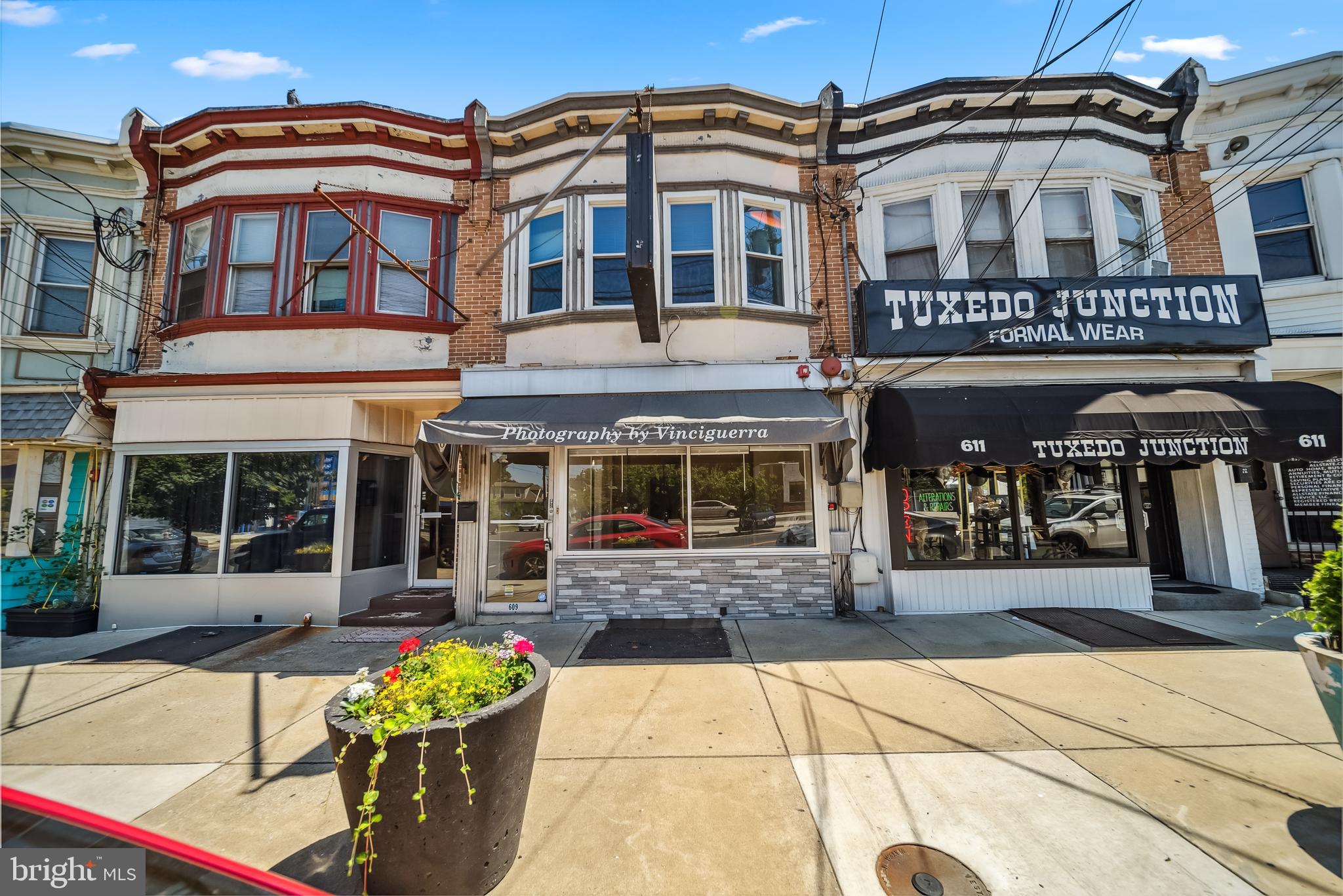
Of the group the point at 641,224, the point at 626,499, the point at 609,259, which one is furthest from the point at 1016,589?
the point at 609,259

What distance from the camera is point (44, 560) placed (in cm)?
737

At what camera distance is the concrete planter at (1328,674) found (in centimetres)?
289

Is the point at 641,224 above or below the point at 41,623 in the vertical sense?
above

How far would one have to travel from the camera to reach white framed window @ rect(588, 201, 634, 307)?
7.80 metres

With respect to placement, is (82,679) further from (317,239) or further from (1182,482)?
(1182,482)

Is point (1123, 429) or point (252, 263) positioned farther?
point (252, 263)

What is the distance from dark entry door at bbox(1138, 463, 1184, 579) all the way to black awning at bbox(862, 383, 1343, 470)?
1.80m

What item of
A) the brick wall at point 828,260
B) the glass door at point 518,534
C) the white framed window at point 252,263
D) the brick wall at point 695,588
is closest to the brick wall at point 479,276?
the glass door at point 518,534

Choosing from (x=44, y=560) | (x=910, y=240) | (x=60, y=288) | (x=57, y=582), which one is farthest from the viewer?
(x=60, y=288)

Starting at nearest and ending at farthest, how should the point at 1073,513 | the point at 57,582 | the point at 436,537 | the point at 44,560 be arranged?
the point at 57,582 → the point at 44,560 → the point at 1073,513 → the point at 436,537

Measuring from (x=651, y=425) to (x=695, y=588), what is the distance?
2.57 metres

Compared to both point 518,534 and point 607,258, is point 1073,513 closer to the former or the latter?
point 607,258

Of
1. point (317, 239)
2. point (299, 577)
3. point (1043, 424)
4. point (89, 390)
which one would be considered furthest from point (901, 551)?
point (89, 390)

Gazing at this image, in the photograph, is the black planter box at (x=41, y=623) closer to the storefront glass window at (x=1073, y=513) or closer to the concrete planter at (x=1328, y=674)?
the concrete planter at (x=1328, y=674)
